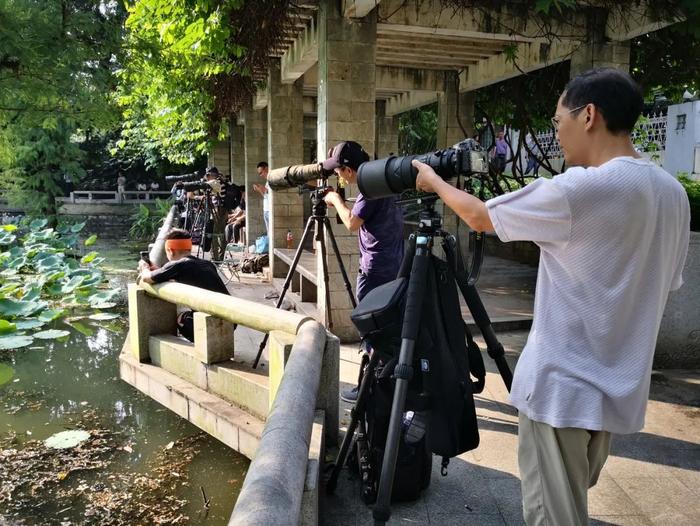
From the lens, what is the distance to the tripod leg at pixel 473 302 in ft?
7.59

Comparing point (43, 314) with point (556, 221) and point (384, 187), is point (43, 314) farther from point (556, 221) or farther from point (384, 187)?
point (556, 221)

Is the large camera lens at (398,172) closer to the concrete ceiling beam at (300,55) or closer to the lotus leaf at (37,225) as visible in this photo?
the concrete ceiling beam at (300,55)

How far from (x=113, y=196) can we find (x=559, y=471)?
2647 cm

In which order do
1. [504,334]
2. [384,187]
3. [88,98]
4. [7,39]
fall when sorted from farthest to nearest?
[88,98]
[7,39]
[504,334]
[384,187]

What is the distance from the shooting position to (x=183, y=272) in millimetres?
4664

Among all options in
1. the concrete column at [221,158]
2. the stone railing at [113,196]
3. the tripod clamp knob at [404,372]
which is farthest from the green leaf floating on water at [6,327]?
the stone railing at [113,196]

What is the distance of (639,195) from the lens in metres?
1.41

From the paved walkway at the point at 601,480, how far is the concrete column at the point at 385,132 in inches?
352

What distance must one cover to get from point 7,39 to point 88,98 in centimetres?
240

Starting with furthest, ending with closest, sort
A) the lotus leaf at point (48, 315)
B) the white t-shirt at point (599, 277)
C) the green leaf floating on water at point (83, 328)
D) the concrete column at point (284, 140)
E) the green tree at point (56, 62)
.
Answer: the green tree at point (56, 62) → the concrete column at point (284, 140) → the green leaf floating on water at point (83, 328) → the lotus leaf at point (48, 315) → the white t-shirt at point (599, 277)

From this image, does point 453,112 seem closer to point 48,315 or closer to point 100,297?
point 100,297

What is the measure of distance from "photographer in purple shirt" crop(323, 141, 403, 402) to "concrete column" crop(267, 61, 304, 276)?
466 cm

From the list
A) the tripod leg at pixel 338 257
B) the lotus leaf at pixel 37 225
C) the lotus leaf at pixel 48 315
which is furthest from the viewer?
the lotus leaf at pixel 37 225

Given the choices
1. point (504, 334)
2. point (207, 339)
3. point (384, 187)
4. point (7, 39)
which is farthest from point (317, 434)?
point (7, 39)
